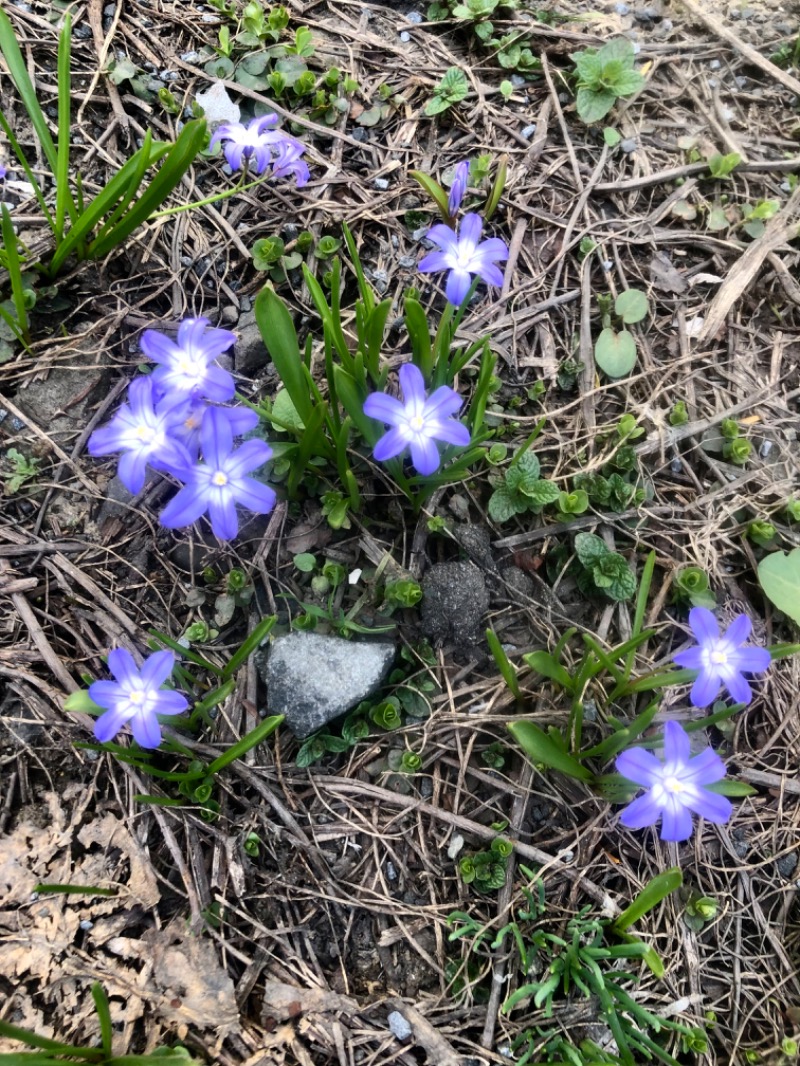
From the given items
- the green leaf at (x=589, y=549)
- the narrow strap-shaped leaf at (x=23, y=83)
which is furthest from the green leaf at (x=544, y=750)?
the narrow strap-shaped leaf at (x=23, y=83)

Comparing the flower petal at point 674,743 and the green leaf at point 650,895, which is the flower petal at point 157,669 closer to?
the flower petal at point 674,743

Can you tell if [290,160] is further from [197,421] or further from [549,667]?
[549,667]

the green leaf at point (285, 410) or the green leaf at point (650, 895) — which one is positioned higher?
the green leaf at point (285, 410)

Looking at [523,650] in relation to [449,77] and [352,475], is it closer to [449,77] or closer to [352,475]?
[352,475]

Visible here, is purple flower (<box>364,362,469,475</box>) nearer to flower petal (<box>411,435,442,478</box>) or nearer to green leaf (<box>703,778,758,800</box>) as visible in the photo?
flower petal (<box>411,435,442,478</box>)

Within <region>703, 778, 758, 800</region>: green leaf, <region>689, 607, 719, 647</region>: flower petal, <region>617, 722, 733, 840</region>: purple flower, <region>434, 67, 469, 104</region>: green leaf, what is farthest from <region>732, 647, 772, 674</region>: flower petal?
<region>434, 67, 469, 104</region>: green leaf

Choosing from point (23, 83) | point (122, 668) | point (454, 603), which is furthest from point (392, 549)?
point (23, 83)

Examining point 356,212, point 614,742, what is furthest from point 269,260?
point 614,742
